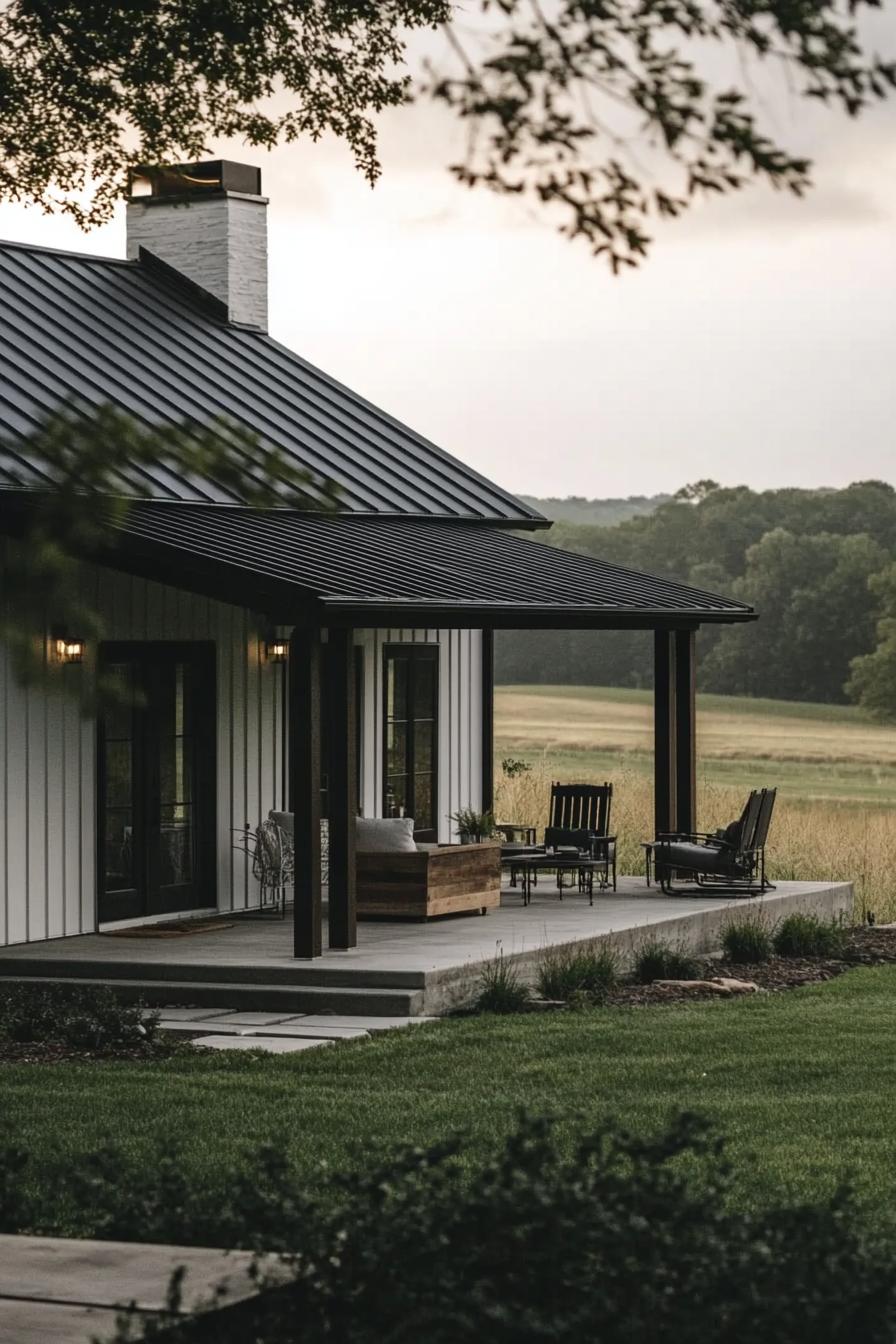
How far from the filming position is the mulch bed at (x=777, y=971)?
13.1 m

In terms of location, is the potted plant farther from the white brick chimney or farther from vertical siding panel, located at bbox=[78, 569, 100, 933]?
the white brick chimney

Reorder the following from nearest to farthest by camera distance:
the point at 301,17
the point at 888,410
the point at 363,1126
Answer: the point at 301,17, the point at 363,1126, the point at 888,410

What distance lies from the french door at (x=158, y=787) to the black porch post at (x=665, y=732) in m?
4.05

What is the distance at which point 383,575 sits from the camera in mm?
14383

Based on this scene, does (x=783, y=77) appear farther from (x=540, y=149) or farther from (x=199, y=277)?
(x=199, y=277)

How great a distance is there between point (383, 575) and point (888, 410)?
5343 centimetres

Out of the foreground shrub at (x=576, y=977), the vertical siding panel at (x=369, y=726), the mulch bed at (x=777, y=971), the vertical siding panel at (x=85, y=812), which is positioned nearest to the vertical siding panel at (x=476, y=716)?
the vertical siding panel at (x=369, y=726)

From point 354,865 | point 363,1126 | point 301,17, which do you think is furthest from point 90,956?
point 301,17

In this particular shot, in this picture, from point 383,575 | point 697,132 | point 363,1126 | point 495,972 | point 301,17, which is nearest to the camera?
point 697,132

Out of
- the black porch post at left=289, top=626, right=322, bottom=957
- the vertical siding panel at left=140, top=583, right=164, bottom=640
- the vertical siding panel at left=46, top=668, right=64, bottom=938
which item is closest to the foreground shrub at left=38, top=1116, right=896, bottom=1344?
the black porch post at left=289, top=626, right=322, bottom=957

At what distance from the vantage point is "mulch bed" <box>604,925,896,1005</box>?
13.1m

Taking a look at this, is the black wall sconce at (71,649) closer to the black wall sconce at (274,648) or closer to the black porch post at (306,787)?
the black porch post at (306,787)

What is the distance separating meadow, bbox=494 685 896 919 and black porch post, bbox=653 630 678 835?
2.39 meters

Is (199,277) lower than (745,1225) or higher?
higher
